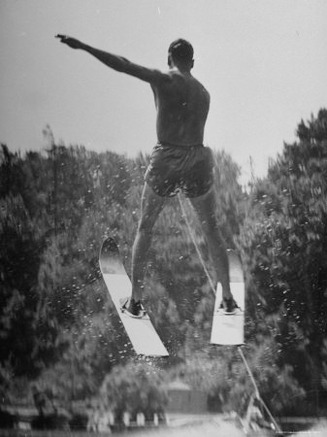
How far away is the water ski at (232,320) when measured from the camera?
2961mm

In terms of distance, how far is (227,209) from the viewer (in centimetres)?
307

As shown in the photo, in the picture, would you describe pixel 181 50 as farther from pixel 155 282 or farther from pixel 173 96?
pixel 155 282

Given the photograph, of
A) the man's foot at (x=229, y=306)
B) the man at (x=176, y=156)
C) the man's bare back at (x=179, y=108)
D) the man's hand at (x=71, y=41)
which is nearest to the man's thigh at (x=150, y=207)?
the man at (x=176, y=156)

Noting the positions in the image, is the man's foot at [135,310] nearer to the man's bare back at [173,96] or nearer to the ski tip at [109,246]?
the ski tip at [109,246]

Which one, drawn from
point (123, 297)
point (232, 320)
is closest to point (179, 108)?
point (123, 297)

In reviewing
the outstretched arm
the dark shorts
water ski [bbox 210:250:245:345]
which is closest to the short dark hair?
the outstretched arm

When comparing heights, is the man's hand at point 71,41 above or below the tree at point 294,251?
above

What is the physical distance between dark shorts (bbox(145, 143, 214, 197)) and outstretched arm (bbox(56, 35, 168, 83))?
0.36m

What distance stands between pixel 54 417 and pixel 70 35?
6.54 feet

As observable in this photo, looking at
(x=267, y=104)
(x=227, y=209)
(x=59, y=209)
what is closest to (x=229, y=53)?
(x=267, y=104)

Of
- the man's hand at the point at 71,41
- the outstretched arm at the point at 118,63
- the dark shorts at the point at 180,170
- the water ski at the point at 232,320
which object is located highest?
the man's hand at the point at 71,41

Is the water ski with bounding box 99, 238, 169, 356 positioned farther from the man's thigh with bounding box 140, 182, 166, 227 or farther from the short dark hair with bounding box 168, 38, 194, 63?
the short dark hair with bounding box 168, 38, 194, 63

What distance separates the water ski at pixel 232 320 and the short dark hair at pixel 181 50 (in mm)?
1139

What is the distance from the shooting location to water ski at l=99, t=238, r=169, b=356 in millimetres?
2951
